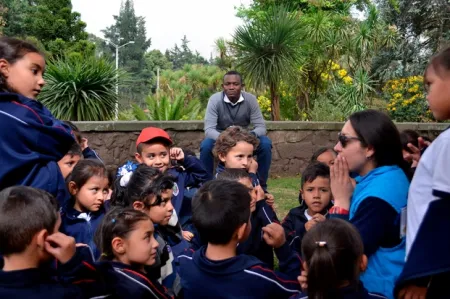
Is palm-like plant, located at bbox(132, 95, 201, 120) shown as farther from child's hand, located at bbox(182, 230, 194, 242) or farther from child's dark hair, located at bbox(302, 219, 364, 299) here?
child's dark hair, located at bbox(302, 219, 364, 299)

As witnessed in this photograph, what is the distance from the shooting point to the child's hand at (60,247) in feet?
7.61

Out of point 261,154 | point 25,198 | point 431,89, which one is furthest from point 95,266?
point 261,154

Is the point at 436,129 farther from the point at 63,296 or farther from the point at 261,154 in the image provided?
the point at 63,296

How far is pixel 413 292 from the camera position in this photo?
236cm

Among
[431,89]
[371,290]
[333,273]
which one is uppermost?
[431,89]

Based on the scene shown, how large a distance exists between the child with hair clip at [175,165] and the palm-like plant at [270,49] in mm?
8029

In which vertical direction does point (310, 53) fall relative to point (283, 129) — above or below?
above

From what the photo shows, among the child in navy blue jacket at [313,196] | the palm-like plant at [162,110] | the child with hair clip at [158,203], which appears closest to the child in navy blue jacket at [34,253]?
the child with hair clip at [158,203]

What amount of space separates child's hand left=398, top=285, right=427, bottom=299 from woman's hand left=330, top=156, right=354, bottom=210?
2.35 feet

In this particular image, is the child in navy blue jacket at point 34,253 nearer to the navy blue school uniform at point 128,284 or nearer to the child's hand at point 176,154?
the navy blue school uniform at point 128,284

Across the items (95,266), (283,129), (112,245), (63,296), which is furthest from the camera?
(283,129)

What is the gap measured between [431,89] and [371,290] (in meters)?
1.05

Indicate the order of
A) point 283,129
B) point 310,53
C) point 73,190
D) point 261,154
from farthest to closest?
point 310,53
point 283,129
point 261,154
point 73,190

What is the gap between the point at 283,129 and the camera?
10602mm
